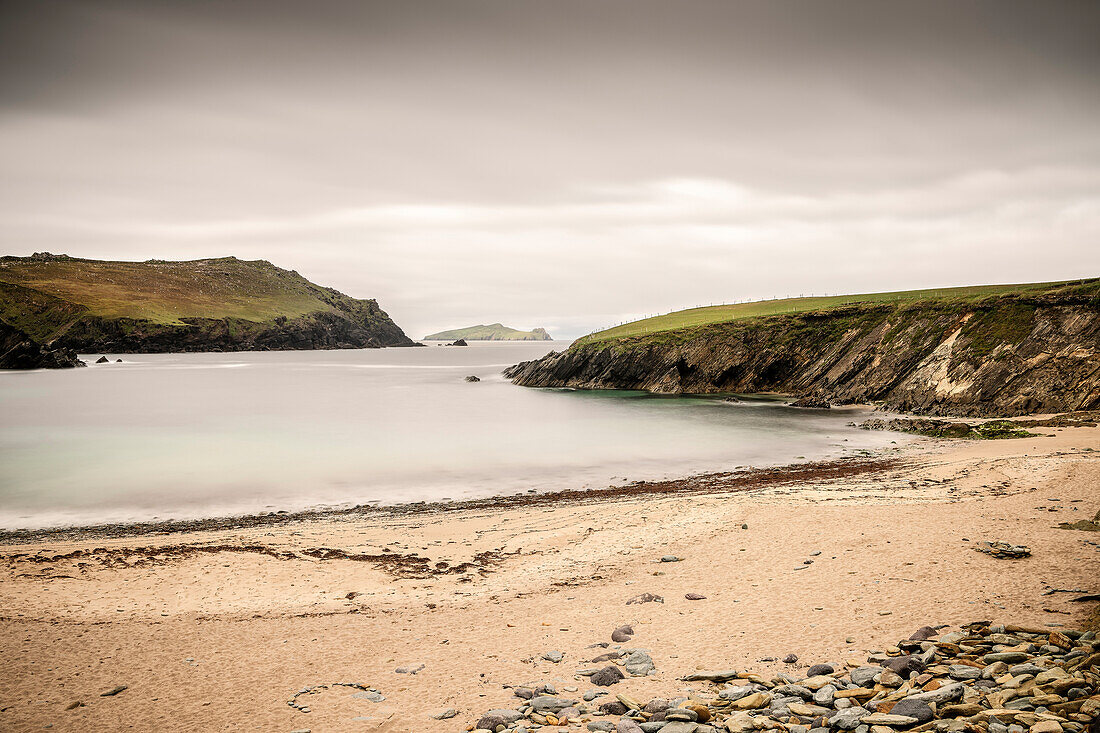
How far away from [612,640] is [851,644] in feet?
12.6

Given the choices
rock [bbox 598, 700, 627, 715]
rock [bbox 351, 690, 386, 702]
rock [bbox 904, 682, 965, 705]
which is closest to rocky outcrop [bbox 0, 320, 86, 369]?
rock [bbox 351, 690, 386, 702]

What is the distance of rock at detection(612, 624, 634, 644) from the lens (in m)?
10.0

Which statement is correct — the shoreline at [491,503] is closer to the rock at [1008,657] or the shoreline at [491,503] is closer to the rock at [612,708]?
the rock at [612,708]

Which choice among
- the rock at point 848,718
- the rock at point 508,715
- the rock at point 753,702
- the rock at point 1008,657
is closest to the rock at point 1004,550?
the rock at point 1008,657

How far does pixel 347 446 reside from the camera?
37812mm

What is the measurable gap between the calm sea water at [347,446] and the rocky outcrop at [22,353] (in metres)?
56.3

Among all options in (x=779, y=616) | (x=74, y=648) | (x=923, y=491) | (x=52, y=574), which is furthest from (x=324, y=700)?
(x=923, y=491)

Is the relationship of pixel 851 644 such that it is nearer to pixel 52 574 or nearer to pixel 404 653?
pixel 404 653

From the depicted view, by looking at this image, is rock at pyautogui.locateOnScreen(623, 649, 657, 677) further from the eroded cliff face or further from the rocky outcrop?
the rocky outcrop

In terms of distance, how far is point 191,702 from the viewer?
8.62 meters

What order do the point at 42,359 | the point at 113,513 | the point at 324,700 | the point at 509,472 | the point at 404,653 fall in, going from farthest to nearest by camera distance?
the point at 42,359
the point at 509,472
the point at 113,513
the point at 404,653
the point at 324,700

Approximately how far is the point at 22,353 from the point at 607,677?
145898 millimetres

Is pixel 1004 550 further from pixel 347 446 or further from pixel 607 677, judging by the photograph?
pixel 347 446

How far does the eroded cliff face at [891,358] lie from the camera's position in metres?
41.6
